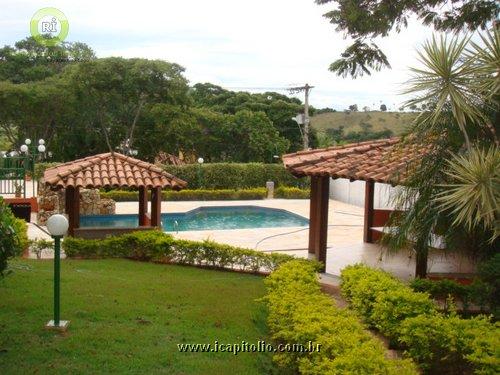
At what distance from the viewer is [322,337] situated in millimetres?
5438

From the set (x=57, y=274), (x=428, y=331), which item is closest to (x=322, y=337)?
(x=428, y=331)

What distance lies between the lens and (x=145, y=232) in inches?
535

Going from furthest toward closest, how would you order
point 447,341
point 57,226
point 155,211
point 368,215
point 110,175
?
point 368,215, point 155,211, point 110,175, point 57,226, point 447,341

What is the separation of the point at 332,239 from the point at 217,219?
29.0 ft

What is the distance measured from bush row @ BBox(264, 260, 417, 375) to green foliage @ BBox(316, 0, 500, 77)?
146 inches

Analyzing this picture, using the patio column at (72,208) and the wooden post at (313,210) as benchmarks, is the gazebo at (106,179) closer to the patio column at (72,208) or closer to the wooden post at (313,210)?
the patio column at (72,208)

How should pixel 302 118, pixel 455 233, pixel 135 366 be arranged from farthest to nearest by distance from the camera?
pixel 302 118, pixel 455 233, pixel 135 366

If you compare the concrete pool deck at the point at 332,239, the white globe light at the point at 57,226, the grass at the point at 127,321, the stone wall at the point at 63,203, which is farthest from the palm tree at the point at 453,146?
the stone wall at the point at 63,203

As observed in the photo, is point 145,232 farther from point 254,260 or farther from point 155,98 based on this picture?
point 155,98

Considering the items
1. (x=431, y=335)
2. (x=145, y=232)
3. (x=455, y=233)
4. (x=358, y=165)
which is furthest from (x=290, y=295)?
(x=145, y=232)

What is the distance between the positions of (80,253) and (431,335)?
31.1 ft

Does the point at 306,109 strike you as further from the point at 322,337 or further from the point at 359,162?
the point at 322,337

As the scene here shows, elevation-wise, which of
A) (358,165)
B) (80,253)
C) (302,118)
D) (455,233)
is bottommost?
(80,253)

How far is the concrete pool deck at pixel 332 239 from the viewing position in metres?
11.8
